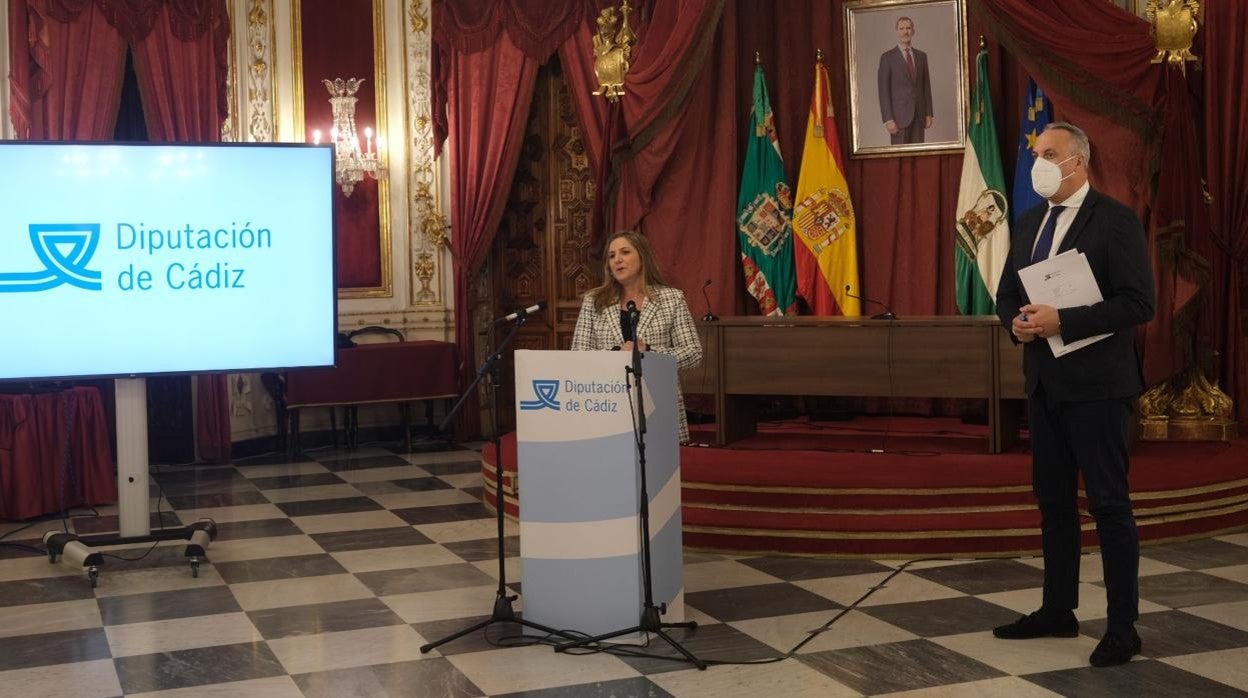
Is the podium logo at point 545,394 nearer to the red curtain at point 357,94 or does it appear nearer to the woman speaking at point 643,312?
the woman speaking at point 643,312

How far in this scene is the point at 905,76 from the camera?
841 centimetres

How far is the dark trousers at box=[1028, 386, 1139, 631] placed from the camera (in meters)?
4.00

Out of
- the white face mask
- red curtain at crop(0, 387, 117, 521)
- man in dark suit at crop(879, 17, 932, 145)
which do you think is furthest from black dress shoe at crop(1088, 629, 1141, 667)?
red curtain at crop(0, 387, 117, 521)

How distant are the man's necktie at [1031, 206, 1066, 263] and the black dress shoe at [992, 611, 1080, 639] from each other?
113cm

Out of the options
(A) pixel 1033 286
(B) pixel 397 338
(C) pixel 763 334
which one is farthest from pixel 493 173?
(A) pixel 1033 286

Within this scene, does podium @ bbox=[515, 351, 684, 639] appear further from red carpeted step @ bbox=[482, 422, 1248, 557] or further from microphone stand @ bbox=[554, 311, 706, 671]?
red carpeted step @ bbox=[482, 422, 1248, 557]

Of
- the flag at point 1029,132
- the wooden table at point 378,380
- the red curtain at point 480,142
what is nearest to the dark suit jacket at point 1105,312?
the flag at point 1029,132

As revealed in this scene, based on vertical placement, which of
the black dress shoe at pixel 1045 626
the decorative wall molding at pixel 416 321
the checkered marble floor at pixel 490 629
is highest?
the decorative wall molding at pixel 416 321

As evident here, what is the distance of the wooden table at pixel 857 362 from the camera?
21.9 feet

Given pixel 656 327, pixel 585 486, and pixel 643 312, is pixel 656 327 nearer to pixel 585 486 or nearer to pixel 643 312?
pixel 643 312

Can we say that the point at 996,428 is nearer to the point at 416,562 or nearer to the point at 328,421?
the point at 416,562

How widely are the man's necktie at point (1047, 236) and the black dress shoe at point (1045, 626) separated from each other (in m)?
1.13

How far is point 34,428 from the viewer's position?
6.88 metres

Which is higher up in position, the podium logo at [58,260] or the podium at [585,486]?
the podium logo at [58,260]
